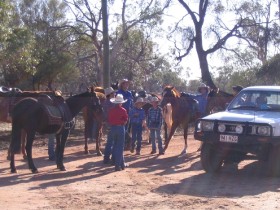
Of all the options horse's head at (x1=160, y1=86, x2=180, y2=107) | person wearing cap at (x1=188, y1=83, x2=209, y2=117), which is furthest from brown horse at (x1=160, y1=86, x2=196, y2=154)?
person wearing cap at (x1=188, y1=83, x2=209, y2=117)

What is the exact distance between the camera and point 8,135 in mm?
17688

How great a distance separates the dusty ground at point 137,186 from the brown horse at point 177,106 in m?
1.29

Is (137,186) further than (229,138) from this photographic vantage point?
No

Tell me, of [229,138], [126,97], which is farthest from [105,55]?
[229,138]

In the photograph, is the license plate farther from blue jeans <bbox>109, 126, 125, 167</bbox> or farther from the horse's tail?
the horse's tail

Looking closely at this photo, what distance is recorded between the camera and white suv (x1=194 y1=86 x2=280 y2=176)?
10391mm

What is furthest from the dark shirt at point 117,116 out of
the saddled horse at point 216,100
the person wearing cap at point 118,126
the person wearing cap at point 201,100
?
the saddled horse at point 216,100

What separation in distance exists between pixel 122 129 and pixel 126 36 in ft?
55.1

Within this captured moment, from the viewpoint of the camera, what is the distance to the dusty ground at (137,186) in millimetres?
8336

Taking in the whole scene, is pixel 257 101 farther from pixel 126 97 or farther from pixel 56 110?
pixel 56 110

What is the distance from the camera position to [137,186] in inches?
386

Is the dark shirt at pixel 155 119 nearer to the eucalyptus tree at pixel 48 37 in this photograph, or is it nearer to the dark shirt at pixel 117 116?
the dark shirt at pixel 117 116

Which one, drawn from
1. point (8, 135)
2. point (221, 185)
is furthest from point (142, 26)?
point (221, 185)

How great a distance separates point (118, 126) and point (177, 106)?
11.5 feet
